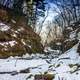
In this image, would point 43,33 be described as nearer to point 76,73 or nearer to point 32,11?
point 32,11

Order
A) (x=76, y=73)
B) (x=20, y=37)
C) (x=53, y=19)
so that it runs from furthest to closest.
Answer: (x=53, y=19)
(x=20, y=37)
(x=76, y=73)

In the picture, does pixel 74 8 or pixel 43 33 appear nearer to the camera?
pixel 74 8

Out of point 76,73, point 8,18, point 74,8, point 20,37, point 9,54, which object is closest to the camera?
point 76,73

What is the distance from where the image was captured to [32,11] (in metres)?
55.2

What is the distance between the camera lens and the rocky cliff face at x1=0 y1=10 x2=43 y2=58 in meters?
34.8

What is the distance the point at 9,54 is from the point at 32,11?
23973mm

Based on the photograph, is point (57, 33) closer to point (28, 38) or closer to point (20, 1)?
point (20, 1)

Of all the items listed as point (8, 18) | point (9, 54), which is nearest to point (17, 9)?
point (8, 18)

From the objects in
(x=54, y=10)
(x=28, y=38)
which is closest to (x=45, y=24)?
(x=54, y=10)

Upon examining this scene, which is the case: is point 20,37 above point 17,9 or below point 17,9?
below

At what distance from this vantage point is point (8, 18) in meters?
48.9

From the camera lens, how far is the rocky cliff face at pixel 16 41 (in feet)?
114

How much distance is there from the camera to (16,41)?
39.0m

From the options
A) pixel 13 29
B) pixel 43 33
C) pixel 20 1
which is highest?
pixel 20 1
